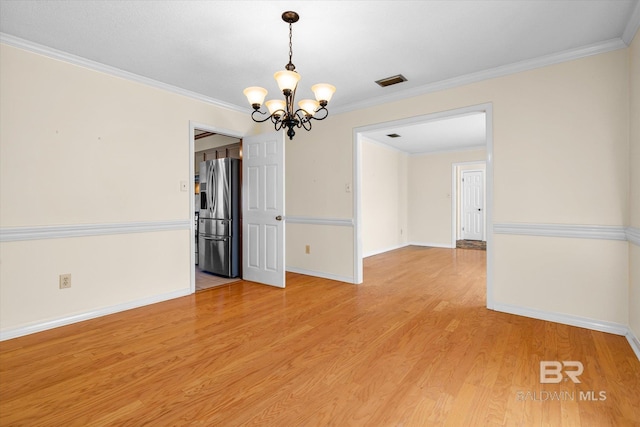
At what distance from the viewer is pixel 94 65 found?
3000mm

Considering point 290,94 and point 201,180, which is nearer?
point 290,94

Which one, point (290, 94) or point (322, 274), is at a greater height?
point (290, 94)

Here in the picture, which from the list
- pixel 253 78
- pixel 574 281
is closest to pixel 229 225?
pixel 253 78

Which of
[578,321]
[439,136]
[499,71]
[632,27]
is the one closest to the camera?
[632,27]

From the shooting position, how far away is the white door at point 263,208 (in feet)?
13.2

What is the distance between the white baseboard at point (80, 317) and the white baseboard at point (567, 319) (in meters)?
3.52

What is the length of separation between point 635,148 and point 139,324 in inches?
169

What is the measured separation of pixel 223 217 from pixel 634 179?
436 cm

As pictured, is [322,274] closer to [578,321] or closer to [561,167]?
[578,321]

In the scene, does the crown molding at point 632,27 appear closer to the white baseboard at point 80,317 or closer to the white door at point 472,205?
the white baseboard at point 80,317

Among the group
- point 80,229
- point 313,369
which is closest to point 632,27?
point 313,369

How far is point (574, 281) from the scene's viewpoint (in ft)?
9.23

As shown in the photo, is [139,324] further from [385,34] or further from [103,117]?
[385,34]

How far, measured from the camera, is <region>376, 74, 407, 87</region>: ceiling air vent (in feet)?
11.0
